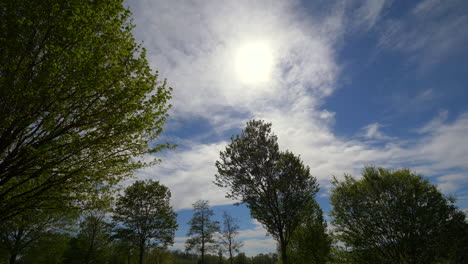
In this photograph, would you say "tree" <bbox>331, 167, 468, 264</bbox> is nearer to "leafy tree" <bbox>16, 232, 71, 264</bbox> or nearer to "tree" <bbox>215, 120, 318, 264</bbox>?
"tree" <bbox>215, 120, 318, 264</bbox>

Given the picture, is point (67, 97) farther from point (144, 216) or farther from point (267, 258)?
point (267, 258)

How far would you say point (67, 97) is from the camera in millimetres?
5520

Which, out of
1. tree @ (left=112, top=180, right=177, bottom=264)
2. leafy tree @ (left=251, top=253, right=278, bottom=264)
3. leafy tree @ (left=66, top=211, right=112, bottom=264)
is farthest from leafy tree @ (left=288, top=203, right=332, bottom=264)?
leafy tree @ (left=251, top=253, right=278, bottom=264)

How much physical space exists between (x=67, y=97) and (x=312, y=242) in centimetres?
2463

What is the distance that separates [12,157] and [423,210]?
2282 cm

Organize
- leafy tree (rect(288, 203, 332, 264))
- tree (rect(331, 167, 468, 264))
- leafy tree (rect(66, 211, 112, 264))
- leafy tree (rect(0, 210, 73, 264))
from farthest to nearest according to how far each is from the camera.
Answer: leafy tree (rect(66, 211, 112, 264))
leafy tree (rect(288, 203, 332, 264))
leafy tree (rect(0, 210, 73, 264))
tree (rect(331, 167, 468, 264))

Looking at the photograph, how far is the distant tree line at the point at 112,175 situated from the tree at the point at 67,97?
3 centimetres

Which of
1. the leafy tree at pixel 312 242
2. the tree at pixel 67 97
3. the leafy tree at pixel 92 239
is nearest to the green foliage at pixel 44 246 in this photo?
the leafy tree at pixel 92 239

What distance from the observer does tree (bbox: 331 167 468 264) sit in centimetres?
1363

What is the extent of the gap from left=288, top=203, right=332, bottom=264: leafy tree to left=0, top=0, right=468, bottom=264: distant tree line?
0.39 ft

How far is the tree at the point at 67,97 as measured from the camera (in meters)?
5.14

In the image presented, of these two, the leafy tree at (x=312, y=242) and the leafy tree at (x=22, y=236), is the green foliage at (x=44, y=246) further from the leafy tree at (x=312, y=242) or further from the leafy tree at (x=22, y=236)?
the leafy tree at (x=312, y=242)

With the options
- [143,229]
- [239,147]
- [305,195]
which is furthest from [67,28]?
[143,229]

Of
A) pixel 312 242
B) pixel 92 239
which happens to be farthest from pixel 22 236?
pixel 312 242
